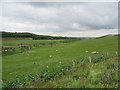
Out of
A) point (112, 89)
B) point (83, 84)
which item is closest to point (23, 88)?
point (83, 84)

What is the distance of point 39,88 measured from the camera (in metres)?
7.40

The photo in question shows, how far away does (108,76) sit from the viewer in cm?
781

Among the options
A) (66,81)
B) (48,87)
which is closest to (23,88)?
(48,87)

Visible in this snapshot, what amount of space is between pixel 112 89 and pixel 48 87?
2812 millimetres

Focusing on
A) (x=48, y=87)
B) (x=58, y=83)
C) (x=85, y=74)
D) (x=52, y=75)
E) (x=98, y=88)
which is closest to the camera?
(x=98, y=88)

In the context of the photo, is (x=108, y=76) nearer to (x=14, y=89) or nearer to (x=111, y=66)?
(x=111, y=66)

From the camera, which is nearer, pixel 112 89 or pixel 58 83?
pixel 112 89

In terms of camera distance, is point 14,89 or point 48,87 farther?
point 14,89

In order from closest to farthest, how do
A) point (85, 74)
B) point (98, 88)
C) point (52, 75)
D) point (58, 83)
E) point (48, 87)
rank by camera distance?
point (98, 88) → point (48, 87) → point (58, 83) → point (85, 74) → point (52, 75)

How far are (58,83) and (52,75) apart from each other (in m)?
1.55

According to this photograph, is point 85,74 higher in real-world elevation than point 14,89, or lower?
higher

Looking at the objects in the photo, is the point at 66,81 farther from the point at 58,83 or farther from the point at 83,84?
the point at 83,84

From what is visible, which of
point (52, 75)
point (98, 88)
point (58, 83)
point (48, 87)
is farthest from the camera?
point (52, 75)

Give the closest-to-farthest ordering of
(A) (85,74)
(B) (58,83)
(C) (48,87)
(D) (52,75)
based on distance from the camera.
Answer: (C) (48,87), (B) (58,83), (A) (85,74), (D) (52,75)
